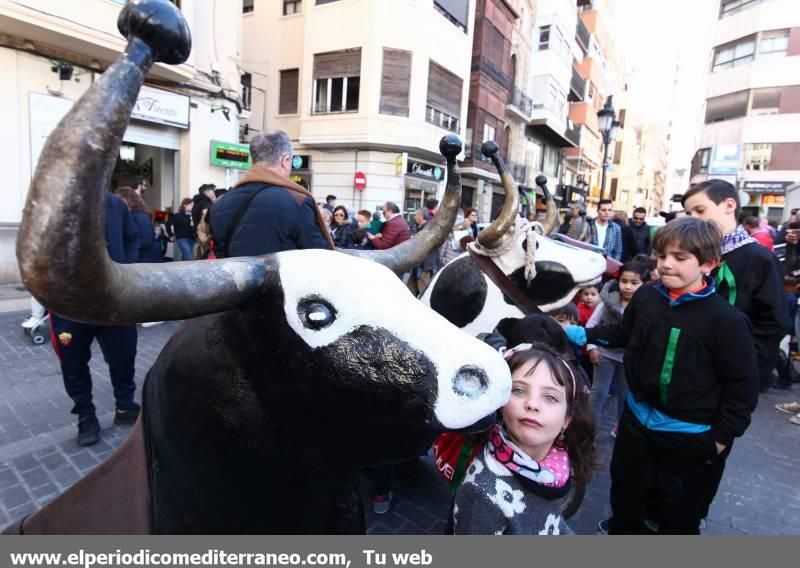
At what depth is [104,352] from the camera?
3777 millimetres

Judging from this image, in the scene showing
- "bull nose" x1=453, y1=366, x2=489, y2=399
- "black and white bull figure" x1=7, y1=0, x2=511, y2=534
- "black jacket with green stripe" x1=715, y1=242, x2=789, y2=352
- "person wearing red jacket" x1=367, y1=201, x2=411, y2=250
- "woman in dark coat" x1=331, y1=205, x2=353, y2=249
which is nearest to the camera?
"black and white bull figure" x1=7, y1=0, x2=511, y2=534

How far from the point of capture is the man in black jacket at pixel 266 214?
2504 millimetres

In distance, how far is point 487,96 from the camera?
21.3m

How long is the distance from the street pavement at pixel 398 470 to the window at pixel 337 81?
1343 centimetres

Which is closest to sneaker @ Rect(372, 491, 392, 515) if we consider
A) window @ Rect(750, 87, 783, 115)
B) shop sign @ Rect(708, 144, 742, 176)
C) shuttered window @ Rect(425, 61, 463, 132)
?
shuttered window @ Rect(425, 61, 463, 132)

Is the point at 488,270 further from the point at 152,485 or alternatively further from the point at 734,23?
the point at 734,23

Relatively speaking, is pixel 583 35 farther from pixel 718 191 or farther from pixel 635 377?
pixel 635 377

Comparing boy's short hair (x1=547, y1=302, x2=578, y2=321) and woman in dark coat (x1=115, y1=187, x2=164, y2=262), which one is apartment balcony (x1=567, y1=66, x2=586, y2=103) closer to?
woman in dark coat (x1=115, y1=187, x2=164, y2=262)

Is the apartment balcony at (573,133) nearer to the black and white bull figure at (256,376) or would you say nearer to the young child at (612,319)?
the young child at (612,319)

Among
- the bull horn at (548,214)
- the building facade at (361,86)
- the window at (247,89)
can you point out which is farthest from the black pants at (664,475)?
the window at (247,89)

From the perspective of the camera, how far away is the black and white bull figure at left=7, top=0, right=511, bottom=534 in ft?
2.92

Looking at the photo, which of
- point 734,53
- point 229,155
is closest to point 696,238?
point 229,155

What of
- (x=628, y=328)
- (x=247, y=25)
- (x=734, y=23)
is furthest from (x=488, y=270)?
(x=734, y=23)

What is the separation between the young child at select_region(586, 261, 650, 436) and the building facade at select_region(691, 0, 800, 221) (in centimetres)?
2514
